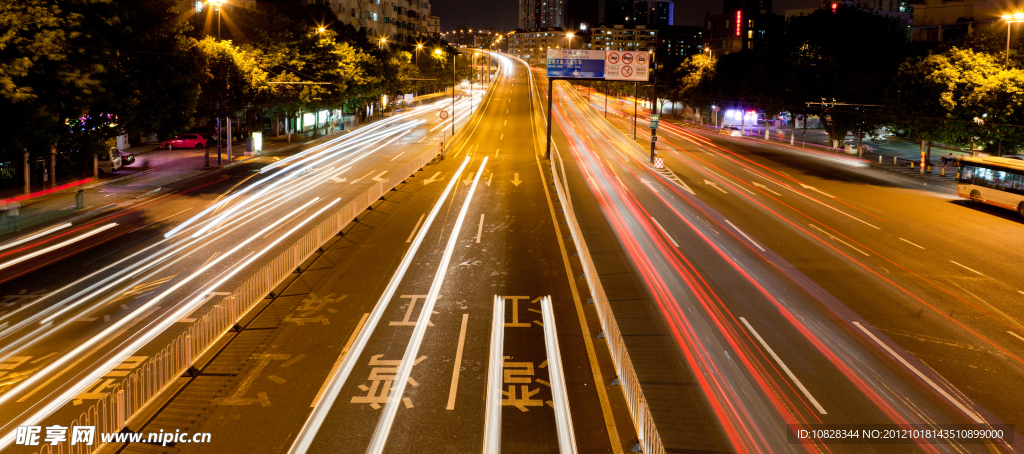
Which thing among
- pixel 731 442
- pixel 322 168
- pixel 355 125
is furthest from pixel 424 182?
pixel 355 125

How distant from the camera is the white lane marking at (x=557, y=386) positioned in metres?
9.43

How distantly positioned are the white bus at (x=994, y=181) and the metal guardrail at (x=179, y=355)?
30.1 metres

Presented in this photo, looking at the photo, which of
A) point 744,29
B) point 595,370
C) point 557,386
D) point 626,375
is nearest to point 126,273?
point 557,386

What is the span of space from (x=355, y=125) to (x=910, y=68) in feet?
186

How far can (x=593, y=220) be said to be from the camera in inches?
1072

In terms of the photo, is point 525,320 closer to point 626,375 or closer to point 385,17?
point 626,375

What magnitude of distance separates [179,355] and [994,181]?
34679mm

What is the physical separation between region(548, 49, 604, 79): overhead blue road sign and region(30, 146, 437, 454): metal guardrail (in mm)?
29462

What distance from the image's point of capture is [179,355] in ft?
38.7

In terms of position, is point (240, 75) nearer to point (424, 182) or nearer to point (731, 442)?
point (424, 182)

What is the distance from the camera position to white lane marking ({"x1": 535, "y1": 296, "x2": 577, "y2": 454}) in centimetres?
943

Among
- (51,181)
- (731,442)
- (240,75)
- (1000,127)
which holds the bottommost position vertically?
(731,442)

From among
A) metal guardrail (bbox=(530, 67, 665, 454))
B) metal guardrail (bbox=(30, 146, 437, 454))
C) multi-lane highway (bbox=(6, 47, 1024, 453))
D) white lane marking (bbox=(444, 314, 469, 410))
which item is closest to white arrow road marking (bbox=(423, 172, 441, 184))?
multi-lane highway (bbox=(6, 47, 1024, 453))

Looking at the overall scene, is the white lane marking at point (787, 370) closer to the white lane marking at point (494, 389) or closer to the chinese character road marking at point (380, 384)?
the white lane marking at point (494, 389)
